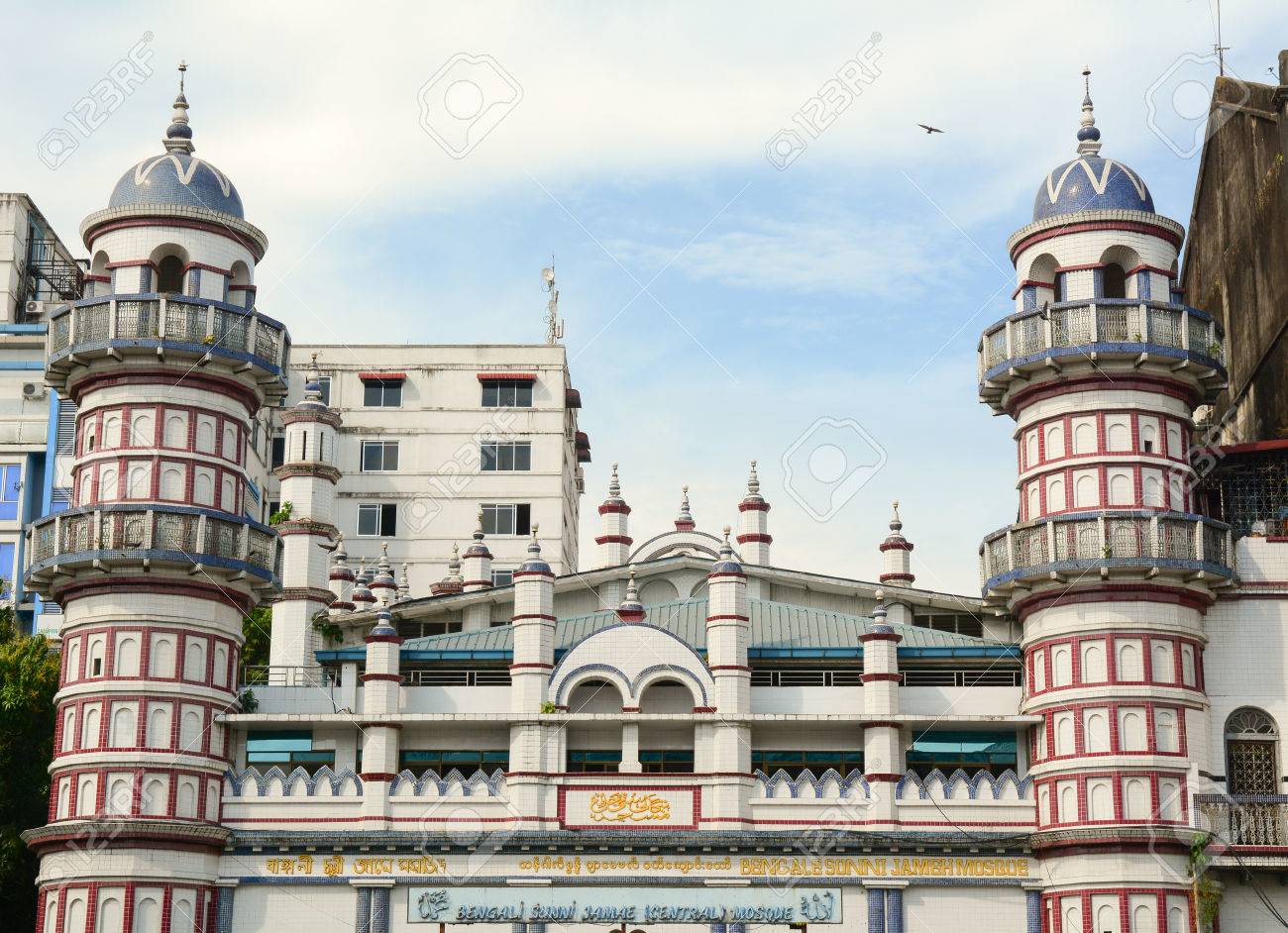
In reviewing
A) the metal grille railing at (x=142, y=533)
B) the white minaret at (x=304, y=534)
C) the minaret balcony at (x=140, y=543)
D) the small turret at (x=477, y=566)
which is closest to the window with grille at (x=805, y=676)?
the small turret at (x=477, y=566)

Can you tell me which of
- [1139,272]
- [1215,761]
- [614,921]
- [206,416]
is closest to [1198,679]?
[1215,761]

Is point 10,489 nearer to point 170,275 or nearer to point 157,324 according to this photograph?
point 170,275

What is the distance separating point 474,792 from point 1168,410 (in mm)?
21624

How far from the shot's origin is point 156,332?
Answer: 51531 millimetres

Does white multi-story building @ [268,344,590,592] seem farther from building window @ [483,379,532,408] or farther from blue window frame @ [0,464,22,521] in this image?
blue window frame @ [0,464,22,521]

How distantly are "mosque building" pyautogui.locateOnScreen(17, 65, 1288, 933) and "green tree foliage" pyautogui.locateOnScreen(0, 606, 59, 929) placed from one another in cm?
554

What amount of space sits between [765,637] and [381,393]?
137 ft

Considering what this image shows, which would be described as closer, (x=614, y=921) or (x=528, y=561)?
(x=614, y=921)

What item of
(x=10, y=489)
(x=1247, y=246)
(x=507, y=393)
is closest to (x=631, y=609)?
(x=1247, y=246)

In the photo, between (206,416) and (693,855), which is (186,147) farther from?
(693,855)

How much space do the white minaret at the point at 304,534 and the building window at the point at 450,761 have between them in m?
4.46

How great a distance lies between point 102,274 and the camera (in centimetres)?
5369

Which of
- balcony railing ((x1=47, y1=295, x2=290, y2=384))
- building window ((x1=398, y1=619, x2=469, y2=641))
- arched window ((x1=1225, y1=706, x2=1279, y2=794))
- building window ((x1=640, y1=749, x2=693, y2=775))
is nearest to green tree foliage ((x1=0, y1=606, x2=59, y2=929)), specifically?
building window ((x1=398, y1=619, x2=469, y2=641))

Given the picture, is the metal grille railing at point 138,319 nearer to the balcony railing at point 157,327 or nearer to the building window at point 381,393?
the balcony railing at point 157,327
